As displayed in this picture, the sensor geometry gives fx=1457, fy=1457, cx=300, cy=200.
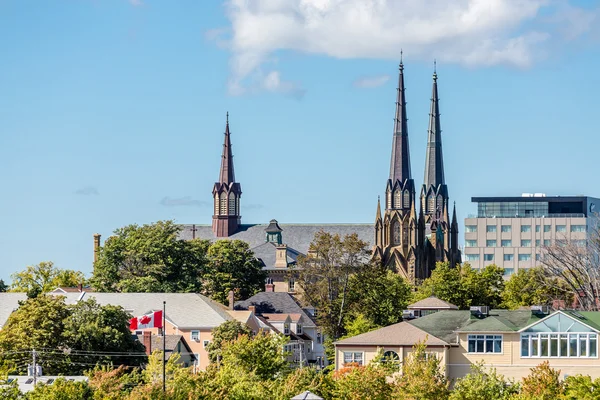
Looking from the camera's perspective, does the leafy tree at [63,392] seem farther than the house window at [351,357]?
No

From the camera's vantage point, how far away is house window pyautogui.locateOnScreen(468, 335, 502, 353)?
87.7m

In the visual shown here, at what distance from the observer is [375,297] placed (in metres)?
130

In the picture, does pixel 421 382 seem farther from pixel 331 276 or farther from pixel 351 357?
pixel 331 276

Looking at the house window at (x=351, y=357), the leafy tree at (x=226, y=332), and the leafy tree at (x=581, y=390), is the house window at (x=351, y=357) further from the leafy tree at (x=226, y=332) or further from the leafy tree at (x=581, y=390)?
the leafy tree at (x=226, y=332)

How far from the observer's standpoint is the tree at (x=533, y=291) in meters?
135

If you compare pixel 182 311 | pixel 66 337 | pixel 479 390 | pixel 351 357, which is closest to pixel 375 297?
pixel 182 311

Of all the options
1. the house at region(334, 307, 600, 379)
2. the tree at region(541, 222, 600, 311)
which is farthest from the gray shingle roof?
the house at region(334, 307, 600, 379)

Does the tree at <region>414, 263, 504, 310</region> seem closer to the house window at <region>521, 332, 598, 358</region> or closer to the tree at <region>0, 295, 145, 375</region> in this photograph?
the tree at <region>0, 295, 145, 375</region>

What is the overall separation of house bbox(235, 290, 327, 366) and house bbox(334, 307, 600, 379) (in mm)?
35720

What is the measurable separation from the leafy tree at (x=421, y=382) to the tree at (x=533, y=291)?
2167 inches

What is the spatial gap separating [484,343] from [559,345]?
4456mm

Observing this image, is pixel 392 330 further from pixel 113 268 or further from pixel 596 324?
pixel 113 268

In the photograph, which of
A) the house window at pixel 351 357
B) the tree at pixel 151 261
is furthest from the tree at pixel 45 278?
the house window at pixel 351 357

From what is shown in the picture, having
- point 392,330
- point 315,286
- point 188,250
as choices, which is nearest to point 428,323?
point 392,330
